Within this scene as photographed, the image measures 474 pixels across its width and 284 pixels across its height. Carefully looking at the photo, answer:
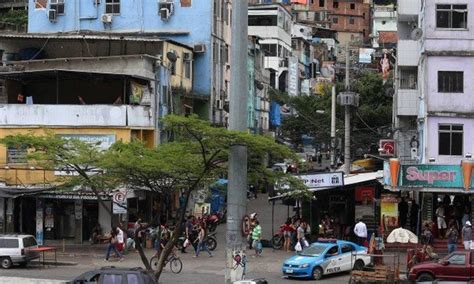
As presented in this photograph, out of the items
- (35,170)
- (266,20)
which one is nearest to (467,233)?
(35,170)

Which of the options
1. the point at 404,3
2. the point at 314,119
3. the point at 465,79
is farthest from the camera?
the point at 314,119

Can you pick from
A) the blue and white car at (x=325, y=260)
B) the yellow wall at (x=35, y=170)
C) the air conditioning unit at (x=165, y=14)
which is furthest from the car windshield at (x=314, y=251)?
the air conditioning unit at (x=165, y=14)

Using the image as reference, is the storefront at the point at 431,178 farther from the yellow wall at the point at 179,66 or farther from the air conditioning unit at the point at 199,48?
the air conditioning unit at the point at 199,48

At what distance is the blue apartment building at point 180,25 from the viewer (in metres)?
56.3

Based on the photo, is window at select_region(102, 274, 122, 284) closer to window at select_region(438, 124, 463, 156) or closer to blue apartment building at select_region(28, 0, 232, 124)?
window at select_region(438, 124, 463, 156)

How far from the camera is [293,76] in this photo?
96.5 meters

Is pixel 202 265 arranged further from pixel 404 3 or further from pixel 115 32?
pixel 115 32

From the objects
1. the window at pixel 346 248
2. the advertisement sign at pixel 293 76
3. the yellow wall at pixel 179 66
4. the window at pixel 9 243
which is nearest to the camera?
the window at pixel 346 248

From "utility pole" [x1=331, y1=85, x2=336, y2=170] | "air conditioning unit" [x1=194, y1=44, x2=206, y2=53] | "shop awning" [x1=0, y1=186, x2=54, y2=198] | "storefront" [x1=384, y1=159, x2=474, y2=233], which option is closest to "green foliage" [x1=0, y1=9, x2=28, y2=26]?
"air conditioning unit" [x1=194, y1=44, x2=206, y2=53]

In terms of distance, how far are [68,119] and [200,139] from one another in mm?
18673

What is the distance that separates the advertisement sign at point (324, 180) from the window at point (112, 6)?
915 inches

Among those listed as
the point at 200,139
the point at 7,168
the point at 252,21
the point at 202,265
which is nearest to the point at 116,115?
the point at 7,168

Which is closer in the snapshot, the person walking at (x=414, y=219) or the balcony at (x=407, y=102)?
the person walking at (x=414, y=219)

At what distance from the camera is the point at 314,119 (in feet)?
258
